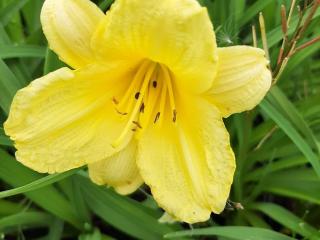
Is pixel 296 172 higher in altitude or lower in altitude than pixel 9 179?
lower

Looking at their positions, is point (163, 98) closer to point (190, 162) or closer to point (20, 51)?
point (190, 162)

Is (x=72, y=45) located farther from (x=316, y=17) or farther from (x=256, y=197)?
(x=256, y=197)

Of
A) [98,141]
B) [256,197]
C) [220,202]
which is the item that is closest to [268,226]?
[256,197]

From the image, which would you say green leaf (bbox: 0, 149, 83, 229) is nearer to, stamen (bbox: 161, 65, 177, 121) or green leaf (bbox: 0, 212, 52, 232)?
green leaf (bbox: 0, 212, 52, 232)

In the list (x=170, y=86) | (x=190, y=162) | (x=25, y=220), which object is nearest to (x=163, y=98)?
(x=170, y=86)

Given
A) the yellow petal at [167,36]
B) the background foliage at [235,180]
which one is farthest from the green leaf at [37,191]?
the yellow petal at [167,36]
